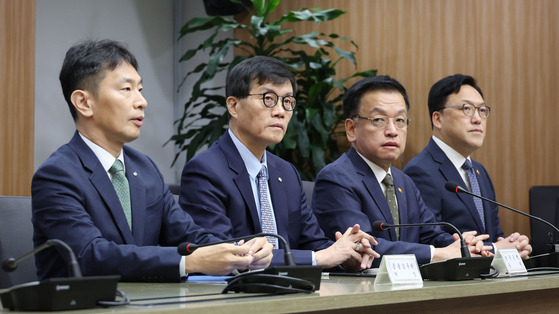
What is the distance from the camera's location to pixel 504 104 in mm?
4148

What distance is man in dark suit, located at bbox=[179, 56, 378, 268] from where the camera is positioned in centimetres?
241

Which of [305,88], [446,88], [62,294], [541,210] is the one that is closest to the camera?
[62,294]

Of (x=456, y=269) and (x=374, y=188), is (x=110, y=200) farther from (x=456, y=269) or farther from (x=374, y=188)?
(x=374, y=188)

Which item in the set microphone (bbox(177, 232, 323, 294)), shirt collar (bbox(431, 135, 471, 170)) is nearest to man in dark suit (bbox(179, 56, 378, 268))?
microphone (bbox(177, 232, 323, 294))

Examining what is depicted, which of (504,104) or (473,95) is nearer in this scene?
(473,95)

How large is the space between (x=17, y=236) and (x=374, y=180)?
139 cm

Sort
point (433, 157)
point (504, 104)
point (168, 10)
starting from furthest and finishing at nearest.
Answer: point (168, 10)
point (504, 104)
point (433, 157)

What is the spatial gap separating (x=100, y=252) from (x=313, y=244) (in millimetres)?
1029

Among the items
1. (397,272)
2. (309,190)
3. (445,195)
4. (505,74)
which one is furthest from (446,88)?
(397,272)

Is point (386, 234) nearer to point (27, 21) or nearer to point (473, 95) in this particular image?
point (473, 95)

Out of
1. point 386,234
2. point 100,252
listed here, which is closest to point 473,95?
point 386,234

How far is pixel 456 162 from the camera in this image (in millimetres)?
3363

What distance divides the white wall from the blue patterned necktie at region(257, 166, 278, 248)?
247cm

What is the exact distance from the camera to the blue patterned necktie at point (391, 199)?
2791mm
